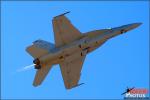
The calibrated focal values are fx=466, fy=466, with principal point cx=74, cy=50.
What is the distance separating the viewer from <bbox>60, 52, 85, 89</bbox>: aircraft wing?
5153cm

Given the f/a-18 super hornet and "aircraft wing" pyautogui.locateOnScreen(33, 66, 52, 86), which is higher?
the f/a-18 super hornet

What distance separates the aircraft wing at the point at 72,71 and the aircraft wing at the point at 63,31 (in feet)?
7.41

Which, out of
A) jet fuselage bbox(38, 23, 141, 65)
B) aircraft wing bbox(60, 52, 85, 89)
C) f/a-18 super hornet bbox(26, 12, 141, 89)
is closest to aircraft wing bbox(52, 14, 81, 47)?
f/a-18 super hornet bbox(26, 12, 141, 89)

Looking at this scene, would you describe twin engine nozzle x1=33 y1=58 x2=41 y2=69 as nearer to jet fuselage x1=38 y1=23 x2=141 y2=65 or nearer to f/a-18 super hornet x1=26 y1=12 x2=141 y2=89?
f/a-18 super hornet x1=26 y1=12 x2=141 y2=89

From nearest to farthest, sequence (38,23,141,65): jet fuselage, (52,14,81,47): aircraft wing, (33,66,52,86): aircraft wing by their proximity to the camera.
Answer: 1. (38,23,141,65): jet fuselage
2. (52,14,81,47): aircraft wing
3. (33,66,52,86): aircraft wing

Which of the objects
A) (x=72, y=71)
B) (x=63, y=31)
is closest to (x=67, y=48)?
(x=63, y=31)

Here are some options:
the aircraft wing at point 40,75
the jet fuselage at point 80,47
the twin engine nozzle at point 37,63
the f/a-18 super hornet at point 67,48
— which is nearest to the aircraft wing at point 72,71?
the f/a-18 super hornet at point 67,48

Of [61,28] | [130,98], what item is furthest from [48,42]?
[130,98]

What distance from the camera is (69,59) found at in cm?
5053

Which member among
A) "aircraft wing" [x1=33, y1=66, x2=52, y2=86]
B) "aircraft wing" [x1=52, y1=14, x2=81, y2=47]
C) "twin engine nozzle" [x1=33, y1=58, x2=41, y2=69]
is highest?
"aircraft wing" [x1=52, y1=14, x2=81, y2=47]

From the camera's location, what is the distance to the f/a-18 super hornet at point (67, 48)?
49562 mm

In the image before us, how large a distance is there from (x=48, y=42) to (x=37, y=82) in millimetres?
4892

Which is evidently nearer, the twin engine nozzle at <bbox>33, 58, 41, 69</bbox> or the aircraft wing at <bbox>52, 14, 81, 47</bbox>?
the twin engine nozzle at <bbox>33, 58, 41, 69</bbox>

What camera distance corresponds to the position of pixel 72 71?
52.2 metres
